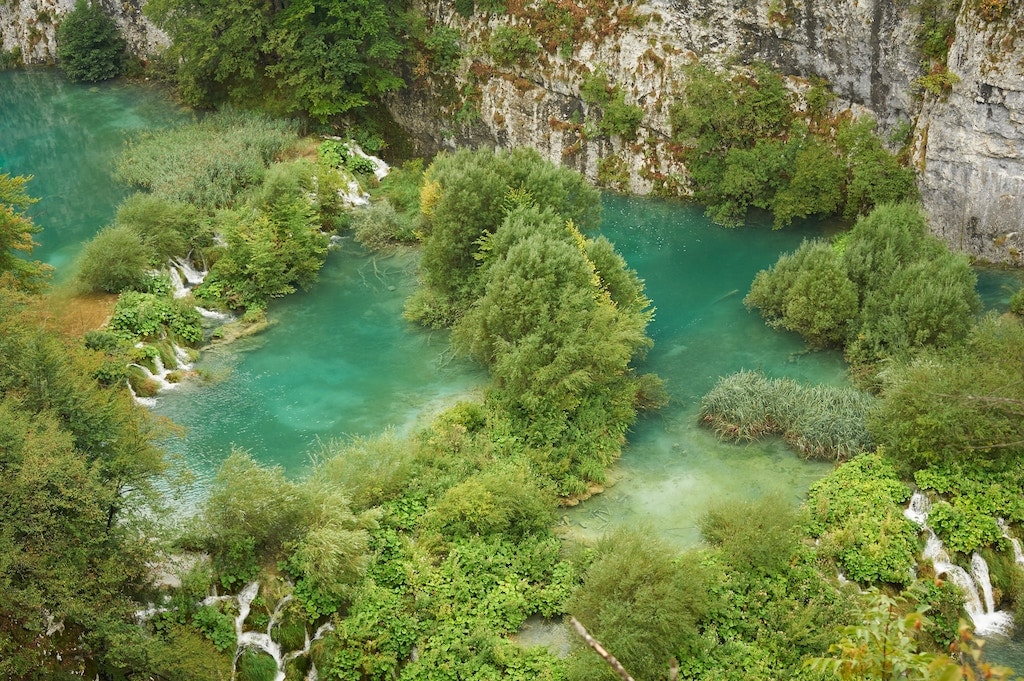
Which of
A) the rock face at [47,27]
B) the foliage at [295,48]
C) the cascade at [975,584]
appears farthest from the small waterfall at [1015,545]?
the rock face at [47,27]

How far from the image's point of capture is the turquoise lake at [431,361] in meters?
21.6

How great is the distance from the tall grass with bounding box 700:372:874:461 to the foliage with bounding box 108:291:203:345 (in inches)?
498

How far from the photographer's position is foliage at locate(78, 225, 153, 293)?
2578 cm

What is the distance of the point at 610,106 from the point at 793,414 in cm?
1408

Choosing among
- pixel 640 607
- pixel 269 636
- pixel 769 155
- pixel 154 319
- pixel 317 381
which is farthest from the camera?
pixel 769 155

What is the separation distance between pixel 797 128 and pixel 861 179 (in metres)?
2.64

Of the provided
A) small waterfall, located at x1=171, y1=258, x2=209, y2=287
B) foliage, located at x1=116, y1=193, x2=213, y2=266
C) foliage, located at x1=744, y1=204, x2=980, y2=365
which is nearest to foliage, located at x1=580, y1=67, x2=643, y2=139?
foliage, located at x1=744, y1=204, x2=980, y2=365

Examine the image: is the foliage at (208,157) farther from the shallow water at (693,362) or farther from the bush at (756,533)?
the bush at (756,533)

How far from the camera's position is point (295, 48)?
34.0 m

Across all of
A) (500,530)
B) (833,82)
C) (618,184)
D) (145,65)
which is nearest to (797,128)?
(833,82)

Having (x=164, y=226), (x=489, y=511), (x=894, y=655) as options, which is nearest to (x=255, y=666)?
(x=489, y=511)

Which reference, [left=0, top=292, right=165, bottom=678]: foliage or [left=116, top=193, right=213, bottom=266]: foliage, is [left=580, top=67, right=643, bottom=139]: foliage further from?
[left=0, top=292, right=165, bottom=678]: foliage

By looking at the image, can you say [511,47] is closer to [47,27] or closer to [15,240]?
[15,240]

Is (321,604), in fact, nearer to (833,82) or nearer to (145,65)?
(833,82)
